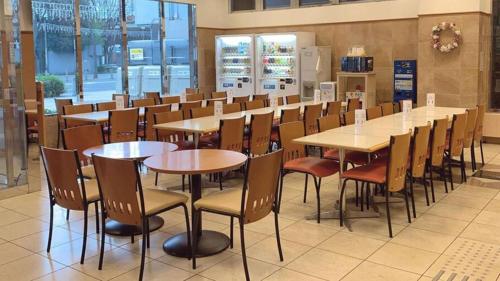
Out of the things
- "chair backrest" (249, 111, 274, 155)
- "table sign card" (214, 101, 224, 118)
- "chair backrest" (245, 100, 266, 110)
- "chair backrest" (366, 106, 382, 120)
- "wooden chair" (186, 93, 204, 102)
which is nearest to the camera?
"chair backrest" (249, 111, 274, 155)

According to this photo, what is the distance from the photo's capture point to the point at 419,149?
460 centimetres

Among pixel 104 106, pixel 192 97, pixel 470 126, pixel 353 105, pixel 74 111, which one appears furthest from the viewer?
pixel 192 97

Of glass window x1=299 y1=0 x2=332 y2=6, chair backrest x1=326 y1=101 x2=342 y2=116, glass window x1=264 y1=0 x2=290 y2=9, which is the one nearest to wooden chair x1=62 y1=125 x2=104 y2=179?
chair backrest x1=326 y1=101 x2=342 y2=116

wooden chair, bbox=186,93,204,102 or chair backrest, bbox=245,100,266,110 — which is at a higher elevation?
wooden chair, bbox=186,93,204,102

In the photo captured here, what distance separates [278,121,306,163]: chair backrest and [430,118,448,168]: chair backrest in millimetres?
1265

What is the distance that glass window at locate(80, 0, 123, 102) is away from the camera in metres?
9.09

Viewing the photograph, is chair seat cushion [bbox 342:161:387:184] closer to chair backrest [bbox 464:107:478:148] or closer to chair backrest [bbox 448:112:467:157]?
chair backrest [bbox 448:112:467:157]

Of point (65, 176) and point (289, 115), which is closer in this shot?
point (65, 176)

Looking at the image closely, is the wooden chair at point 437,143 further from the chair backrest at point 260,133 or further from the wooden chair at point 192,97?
the wooden chair at point 192,97

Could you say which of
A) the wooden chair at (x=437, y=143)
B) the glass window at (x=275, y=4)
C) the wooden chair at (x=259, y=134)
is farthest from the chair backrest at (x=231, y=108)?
the glass window at (x=275, y=4)

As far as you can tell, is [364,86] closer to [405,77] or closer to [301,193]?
[405,77]

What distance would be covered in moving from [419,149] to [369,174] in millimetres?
571

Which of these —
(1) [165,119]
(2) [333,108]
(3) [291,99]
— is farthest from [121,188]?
(3) [291,99]

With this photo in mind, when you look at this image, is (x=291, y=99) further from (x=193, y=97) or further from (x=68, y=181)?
(x=68, y=181)
